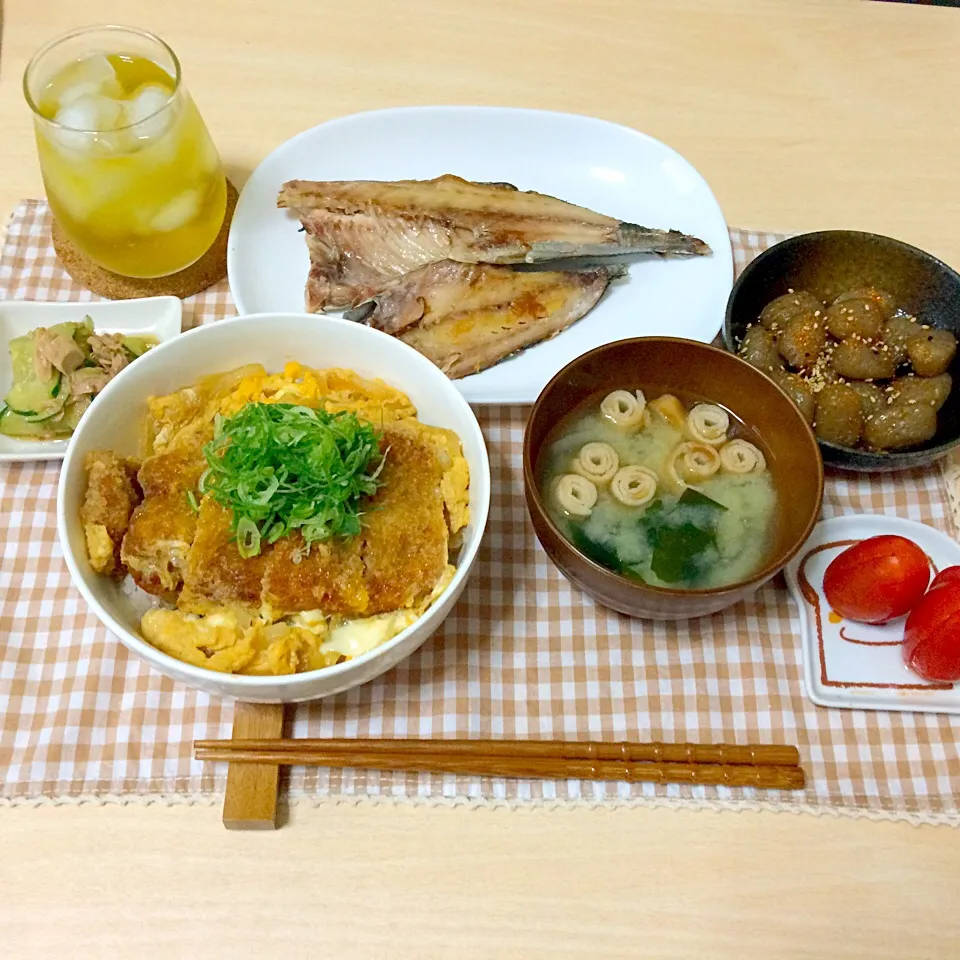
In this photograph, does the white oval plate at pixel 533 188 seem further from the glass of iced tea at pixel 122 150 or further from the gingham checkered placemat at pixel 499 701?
the gingham checkered placemat at pixel 499 701

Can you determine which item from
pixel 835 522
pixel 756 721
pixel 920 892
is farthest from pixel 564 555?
pixel 920 892

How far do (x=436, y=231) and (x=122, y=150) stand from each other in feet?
1.91

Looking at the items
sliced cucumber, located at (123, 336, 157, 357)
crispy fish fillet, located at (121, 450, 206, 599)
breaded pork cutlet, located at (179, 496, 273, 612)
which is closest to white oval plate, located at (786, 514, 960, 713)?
breaded pork cutlet, located at (179, 496, 273, 612)

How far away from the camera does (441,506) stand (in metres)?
1.27

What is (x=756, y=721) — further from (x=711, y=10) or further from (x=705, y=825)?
(x=711, y=10)

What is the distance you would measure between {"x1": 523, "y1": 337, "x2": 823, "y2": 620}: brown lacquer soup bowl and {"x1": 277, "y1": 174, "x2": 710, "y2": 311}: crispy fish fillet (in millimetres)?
382

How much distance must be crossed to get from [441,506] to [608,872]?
0.58 meters

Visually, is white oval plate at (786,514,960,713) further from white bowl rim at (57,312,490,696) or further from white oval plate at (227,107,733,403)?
white bowl rim at (57,312,490,696)

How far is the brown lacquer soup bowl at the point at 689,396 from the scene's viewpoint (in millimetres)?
1175

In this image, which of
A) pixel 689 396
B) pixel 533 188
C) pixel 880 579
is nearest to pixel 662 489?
pixel 689 396

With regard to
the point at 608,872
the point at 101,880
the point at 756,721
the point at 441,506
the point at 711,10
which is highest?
the point at 711,10

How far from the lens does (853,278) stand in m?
1.60

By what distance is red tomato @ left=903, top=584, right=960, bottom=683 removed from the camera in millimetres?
1223

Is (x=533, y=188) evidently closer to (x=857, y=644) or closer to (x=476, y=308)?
(x=476, y=308)
